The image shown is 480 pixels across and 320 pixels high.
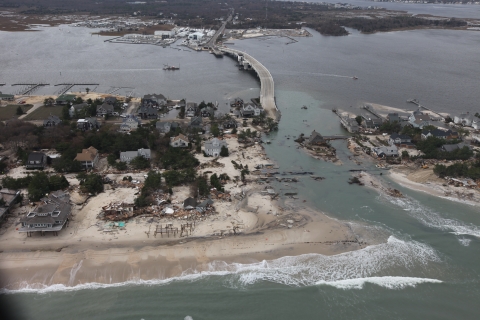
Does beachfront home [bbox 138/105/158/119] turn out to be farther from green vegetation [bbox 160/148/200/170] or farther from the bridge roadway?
the bridge roadway

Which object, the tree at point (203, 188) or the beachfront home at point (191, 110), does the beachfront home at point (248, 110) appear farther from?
the tree at point (203, 188)

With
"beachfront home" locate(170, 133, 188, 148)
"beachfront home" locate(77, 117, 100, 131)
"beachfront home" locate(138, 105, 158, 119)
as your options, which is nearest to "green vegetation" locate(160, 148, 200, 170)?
"beachfront home" locate(170, 133, 188, 148)

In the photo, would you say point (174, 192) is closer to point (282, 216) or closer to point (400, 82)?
point (282, 216)

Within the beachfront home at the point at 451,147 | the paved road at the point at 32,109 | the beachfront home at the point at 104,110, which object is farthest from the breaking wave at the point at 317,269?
the paved road at the point at 32,109

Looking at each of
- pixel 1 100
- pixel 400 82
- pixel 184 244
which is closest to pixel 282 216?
pixel 184 244

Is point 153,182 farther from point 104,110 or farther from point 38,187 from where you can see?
point 104,110

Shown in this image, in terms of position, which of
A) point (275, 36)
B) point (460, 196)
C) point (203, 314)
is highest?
point (275, 36)

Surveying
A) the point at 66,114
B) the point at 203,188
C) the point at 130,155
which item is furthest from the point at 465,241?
the point at 66,114
